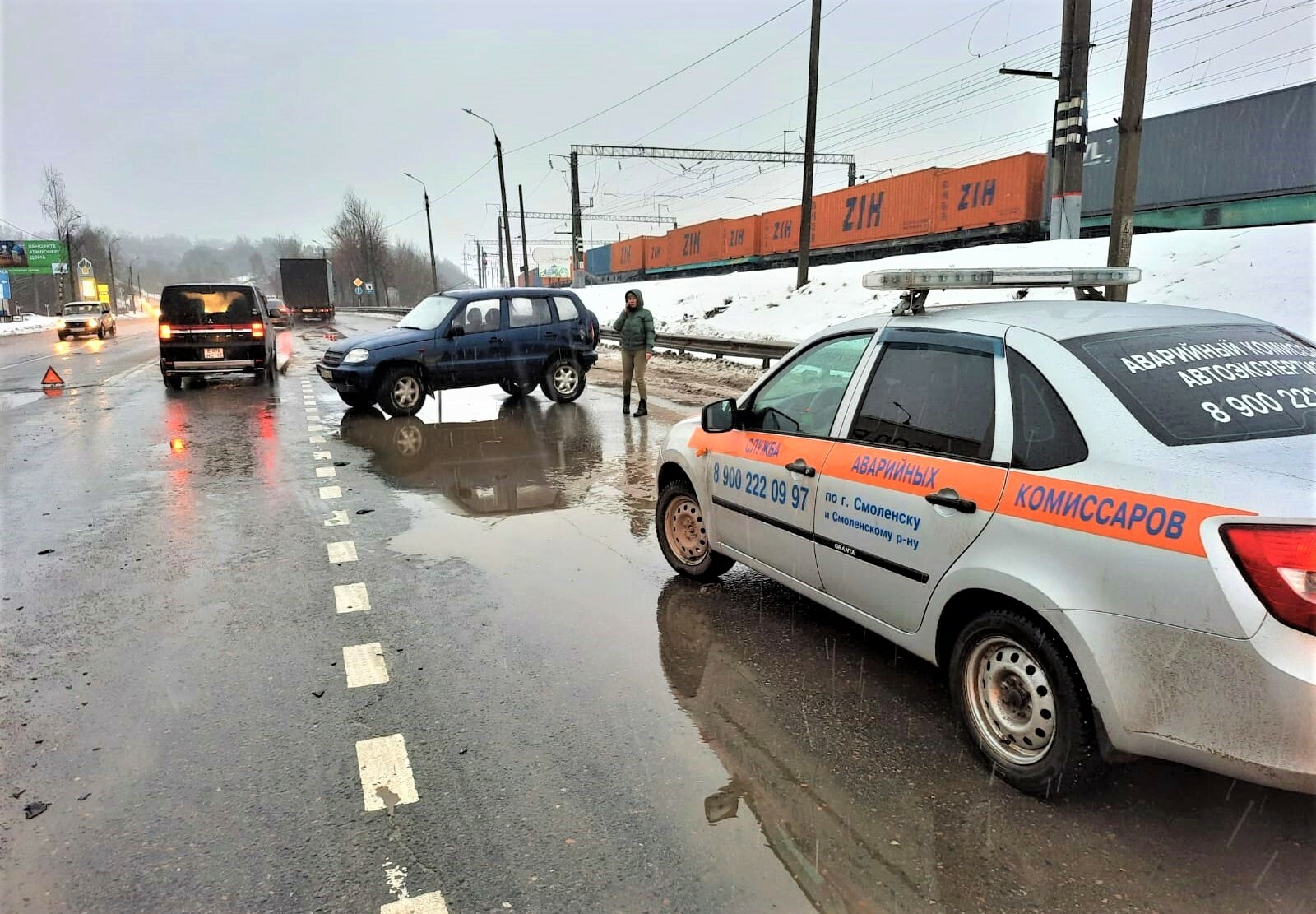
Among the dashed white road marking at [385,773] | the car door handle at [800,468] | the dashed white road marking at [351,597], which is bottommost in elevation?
the dashed white road marking at [385,773]

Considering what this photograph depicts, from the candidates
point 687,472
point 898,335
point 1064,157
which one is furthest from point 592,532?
point 1064,157

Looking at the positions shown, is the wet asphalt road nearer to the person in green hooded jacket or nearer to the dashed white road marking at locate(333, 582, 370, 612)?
the dashed white road marking at locate(333, 582, 370, 612)

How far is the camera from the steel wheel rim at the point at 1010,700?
111 inches

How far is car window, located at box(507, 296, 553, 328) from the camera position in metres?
12.6

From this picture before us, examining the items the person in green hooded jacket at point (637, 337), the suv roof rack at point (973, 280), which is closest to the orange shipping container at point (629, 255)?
the person in green hooded jacket at point (637, 337)

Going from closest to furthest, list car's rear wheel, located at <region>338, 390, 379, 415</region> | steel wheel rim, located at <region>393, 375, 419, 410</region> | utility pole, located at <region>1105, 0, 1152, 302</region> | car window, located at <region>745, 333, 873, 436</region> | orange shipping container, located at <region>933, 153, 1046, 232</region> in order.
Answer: car window, located at <region>745, 333, 873, 436</region> → utility pole, located at <region>1105, 0, 1152, 302</region> → car's rear wheel, located at <region>338, 390, 379, 415</region> → steel wheel rim, located at <region>393, 375, 419, 410</region> → orange shipping container, located at <region>933, 153, 1046, 232</region>

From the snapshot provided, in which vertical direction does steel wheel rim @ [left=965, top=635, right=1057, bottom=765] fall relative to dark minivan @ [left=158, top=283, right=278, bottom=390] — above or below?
below

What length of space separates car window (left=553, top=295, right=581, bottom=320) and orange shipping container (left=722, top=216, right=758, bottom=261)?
25.8 meters

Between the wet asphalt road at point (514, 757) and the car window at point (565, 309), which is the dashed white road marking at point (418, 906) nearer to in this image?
the wet asphalt road at point (514, 757)

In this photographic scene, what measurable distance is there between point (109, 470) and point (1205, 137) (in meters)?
24.9

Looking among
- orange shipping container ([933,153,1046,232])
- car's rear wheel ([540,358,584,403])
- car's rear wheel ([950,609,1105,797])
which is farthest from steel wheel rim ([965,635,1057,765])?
orange shipping container ([933,153,1046,232])

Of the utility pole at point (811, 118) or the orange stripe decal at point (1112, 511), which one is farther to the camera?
the utility pole at point (811, 118)

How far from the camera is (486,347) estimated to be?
12383 mm

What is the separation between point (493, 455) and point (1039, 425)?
7060 mm
